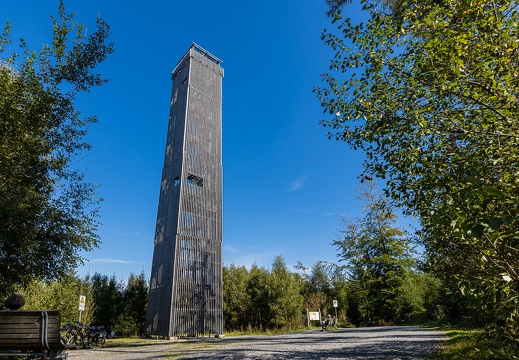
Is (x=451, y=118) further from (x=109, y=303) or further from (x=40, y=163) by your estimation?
(x=109, y=303)

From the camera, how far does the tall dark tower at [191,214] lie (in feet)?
59.9

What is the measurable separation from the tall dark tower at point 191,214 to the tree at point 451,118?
15500 millimetres

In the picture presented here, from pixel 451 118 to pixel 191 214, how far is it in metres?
18.0

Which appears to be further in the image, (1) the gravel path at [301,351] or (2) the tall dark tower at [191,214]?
(2) the tall dark tower at [191,214]

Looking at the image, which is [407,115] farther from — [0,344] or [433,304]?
[433,304]

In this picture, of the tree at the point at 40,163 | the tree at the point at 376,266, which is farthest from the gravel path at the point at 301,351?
the tree at the point at 376,266

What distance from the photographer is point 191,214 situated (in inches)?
797

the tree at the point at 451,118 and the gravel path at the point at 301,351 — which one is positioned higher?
the tree at the point at 451,118

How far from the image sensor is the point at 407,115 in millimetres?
4570

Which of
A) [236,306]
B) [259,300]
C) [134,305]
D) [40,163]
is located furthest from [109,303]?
[40,163]

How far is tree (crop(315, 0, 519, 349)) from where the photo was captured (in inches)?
108

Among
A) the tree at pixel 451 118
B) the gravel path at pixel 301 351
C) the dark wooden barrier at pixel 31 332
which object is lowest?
the gravel path at pixel 301 351

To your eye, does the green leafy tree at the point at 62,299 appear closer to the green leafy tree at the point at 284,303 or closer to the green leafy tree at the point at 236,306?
the green leafy tree at the point at 236,306

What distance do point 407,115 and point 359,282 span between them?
23973 millimetres
